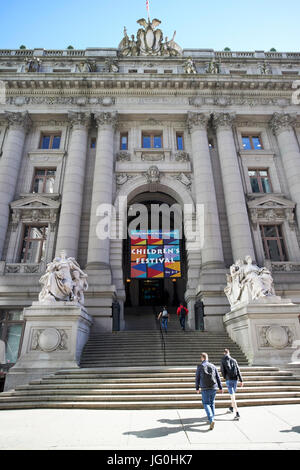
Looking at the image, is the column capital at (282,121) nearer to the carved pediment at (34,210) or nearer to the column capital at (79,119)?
the column capital at (79,119)

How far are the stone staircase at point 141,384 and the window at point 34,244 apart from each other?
8761 millimetres

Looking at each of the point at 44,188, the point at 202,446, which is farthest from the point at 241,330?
the point at 44,188

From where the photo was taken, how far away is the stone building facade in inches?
728

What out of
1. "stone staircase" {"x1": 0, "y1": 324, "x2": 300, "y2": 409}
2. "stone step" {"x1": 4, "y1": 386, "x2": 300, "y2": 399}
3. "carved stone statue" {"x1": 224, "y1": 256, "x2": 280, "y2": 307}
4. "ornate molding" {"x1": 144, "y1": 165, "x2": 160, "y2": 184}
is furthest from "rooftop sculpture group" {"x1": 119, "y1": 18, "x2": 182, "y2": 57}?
"stone step" {"x1": 4, "y1": 386, "x2": 300, "y2": 399}

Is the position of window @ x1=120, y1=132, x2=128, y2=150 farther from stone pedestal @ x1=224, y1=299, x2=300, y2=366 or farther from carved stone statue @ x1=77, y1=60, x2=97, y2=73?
stone pedestal @ x1=224, y1=299, x2=300, y2=366

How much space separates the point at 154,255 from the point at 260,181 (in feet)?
34.9

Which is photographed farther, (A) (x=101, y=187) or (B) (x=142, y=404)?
(A) (x=101, y=187)

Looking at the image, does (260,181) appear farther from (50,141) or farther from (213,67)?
(50,141)

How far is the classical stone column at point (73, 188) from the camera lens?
18.8 meters

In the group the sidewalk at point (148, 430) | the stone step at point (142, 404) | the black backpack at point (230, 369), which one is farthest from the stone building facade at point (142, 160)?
the black backpack at point (230, 369)

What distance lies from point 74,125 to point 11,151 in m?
5.42

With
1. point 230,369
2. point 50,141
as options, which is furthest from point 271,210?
point 50,141

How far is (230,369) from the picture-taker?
7.12m

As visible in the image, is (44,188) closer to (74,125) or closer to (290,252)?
(74,125)
